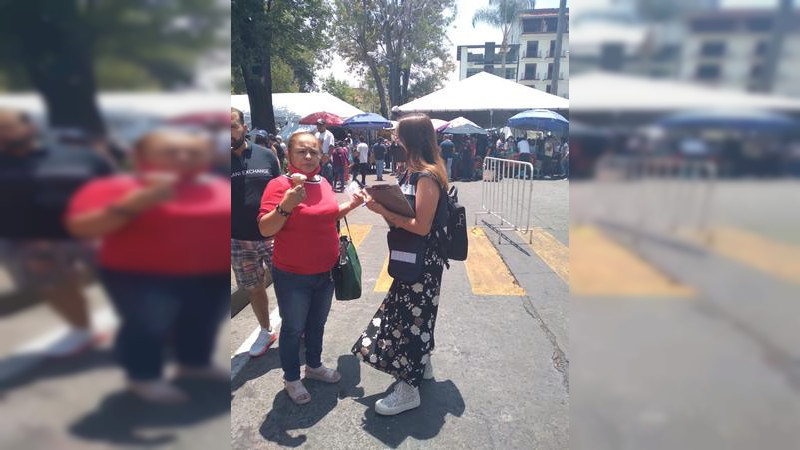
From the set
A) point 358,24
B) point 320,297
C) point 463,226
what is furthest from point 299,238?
point 358,24

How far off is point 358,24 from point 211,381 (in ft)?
96.2

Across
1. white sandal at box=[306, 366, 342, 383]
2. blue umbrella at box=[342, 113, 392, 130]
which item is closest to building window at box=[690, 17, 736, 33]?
white sandal at box=[306, 366, 342, 383]

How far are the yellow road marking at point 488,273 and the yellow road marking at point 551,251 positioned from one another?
611mm

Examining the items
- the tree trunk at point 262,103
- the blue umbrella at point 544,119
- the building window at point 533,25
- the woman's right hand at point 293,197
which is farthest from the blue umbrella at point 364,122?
the woman's right hand at point 293,197

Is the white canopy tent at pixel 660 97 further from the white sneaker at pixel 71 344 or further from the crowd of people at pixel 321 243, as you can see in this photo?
the crowd of people at pixel 321 243

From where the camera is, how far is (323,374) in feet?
9.73

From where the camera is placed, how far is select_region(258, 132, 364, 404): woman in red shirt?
2.41 meters

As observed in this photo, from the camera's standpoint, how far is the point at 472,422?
102 inches

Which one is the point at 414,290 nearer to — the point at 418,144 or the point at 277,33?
the point at 418,144

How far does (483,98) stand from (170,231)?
41.9 ft

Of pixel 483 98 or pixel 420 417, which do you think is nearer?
pixel 420 417

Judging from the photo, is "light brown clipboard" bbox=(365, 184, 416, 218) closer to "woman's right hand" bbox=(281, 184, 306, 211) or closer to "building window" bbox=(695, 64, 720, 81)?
"woman's right hand" bbox=(281, 184, 306, 211)

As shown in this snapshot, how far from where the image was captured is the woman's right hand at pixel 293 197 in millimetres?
2207

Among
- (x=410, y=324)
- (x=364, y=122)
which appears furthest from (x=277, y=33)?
(x=410, y=324)
